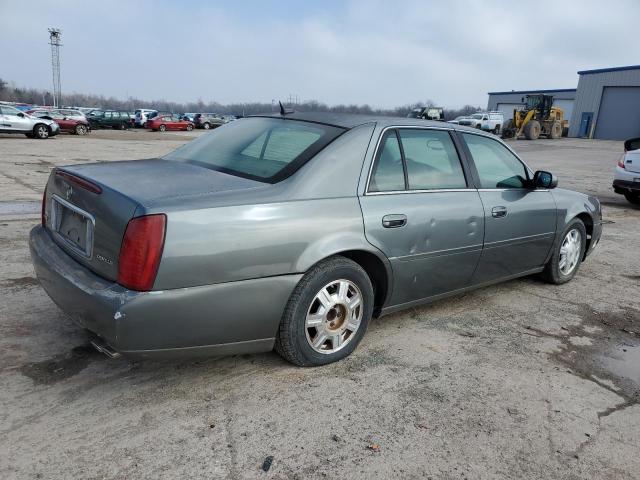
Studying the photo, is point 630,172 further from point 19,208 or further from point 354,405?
point 19,208

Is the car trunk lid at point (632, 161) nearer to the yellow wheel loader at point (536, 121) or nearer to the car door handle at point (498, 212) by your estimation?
the car door handle at point (498, 212)

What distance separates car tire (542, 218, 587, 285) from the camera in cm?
475

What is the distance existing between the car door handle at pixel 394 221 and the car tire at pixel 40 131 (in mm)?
23799

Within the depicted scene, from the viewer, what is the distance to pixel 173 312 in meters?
2.40

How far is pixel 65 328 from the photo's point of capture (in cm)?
342

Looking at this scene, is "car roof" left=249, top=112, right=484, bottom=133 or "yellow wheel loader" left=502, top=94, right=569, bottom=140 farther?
"yellow wheel loader" left=502, top=94, right=569, bottom=140

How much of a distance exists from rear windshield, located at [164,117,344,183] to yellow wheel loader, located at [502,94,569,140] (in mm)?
35894

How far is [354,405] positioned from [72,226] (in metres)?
1.85

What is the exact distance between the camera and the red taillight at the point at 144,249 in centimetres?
233

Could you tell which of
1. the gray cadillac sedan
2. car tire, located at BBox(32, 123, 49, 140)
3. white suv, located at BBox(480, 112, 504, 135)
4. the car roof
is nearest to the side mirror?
the gray cadillac sedan

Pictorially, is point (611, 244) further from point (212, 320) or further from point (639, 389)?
point (212, 320)

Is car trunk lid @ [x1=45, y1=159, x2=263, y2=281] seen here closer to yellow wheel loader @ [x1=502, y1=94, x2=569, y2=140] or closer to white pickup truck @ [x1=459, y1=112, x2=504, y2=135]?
yellow wheel loader @ [x1=502, y1=94, x2=569, y2=140]

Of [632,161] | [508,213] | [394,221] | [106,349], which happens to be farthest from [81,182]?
[632,161]

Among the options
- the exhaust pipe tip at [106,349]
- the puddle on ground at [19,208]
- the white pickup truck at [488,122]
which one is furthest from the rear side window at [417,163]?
the white pickup truck at [488,122]
